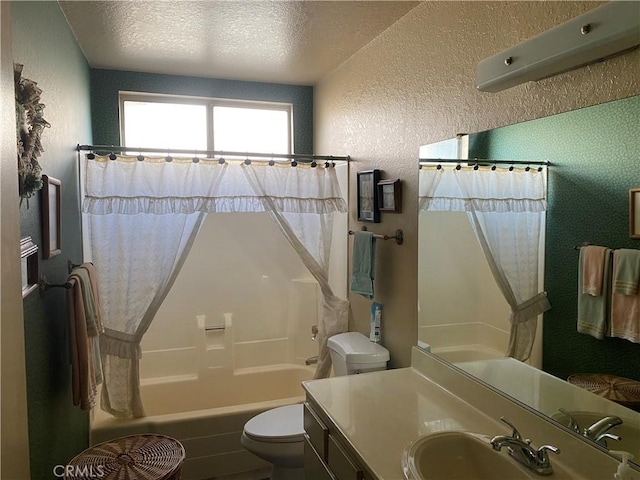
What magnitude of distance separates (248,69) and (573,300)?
2.67m

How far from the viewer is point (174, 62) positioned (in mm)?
3146

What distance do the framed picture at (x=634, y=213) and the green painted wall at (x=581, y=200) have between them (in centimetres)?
1

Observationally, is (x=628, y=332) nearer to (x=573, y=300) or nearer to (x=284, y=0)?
(x=573, y=300)

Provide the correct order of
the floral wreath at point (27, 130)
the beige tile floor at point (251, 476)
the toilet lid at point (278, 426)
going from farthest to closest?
the beige tile floor at point (251, 476)
the toilet lid at point (278, 426)
the floral wreath at point (27, 130)

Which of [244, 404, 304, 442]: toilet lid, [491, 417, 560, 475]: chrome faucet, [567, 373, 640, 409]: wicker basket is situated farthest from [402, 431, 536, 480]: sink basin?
[244, 404, 304, 442]: toilet lid

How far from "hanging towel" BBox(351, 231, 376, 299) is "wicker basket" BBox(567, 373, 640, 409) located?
4.47ft

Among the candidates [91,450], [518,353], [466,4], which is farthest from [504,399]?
[91,450]

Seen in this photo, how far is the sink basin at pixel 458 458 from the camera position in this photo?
138 cm

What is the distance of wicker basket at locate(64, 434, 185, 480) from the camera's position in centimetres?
196

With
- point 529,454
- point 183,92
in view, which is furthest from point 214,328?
point 529,454

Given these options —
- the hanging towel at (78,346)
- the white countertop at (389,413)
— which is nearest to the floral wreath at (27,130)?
the hanging towel at (78,346)

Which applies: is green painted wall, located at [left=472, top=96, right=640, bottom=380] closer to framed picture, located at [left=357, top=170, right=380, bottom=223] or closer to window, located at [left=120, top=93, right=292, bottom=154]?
framed picture, located at [left=357, top=170, right=380, bottom=223]

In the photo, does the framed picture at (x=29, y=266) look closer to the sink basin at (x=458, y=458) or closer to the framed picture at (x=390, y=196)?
the sink basin at (x=458, y=458)

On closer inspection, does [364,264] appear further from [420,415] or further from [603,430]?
[603,430]
